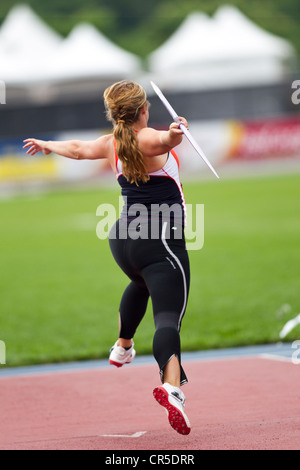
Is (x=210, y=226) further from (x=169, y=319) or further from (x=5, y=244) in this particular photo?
(x=169, y=319)

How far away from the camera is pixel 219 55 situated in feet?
128

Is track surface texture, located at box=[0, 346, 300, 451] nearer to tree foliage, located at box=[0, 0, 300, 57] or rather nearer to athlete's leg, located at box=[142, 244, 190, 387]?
athlete's leg, located at box=[142, 244, 190, 387]

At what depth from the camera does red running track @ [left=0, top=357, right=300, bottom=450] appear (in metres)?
5.14

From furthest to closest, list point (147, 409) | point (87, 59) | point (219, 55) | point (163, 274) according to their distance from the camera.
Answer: point (219, 55)
point (87, 59)
point (147, 409)
point (163, 274)

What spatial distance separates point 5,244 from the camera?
768 inches

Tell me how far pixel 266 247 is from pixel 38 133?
64.4 ft

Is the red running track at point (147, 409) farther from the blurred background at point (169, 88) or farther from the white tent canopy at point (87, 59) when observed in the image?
the white tent canopy at point (87, 59)

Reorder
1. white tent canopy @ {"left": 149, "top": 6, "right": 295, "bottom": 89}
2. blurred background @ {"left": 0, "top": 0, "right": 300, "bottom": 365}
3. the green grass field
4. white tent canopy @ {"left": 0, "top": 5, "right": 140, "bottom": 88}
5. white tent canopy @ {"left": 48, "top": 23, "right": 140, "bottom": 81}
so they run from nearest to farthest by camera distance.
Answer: the green grass field, blurred background @ {"left": 0, "top": 0, "right": 300, "bottom": 365}, white tent canopy @ {"left": 0, "top": 5, "right": 140, "bottom": 88}, white tent canopy @ {"left": 48, "top": 23, "right": 140, "bottom": 81}, white tent canopy @ {"left": 149, "top": 6, "right": 295, "bottom": 89}

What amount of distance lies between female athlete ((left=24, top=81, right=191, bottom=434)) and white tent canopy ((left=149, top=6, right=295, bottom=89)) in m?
32.4

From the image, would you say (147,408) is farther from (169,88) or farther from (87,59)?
(87,59)

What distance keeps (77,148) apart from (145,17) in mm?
65016

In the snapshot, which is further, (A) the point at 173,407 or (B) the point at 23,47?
(B) the point at 23,47

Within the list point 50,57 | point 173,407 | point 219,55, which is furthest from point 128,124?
point 50,57

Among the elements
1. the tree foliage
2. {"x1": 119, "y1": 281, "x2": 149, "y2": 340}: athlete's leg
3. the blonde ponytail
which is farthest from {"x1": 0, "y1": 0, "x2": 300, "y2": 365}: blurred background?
the tree foliage
